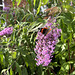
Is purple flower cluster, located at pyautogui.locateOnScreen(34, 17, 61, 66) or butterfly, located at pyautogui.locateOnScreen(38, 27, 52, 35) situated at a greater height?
butterfly, located at pyautogui.locateOnScreen(38, 27, 52, 35)

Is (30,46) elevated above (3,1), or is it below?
below

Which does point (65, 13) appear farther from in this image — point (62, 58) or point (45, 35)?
point (62, 58)

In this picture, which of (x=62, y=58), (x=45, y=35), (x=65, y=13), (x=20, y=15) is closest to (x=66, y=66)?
(x=62, y=58)

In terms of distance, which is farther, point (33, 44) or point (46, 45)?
point (33, 44)

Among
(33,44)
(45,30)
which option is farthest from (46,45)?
(33,44)

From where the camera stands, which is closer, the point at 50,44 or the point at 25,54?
the point at 50,44

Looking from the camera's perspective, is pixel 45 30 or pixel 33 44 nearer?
pixel 45 30

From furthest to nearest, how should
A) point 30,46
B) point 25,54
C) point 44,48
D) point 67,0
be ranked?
point 30,46 < point 25,54 < point 44,48 < point 67,0

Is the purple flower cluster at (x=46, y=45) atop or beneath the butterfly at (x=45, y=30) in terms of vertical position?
beneath

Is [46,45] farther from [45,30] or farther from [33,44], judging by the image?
[33,44]

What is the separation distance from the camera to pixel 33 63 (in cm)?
123

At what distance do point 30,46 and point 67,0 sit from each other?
82 cm

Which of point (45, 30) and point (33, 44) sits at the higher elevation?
point (45, 30)

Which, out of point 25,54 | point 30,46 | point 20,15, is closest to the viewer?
point 25,54
